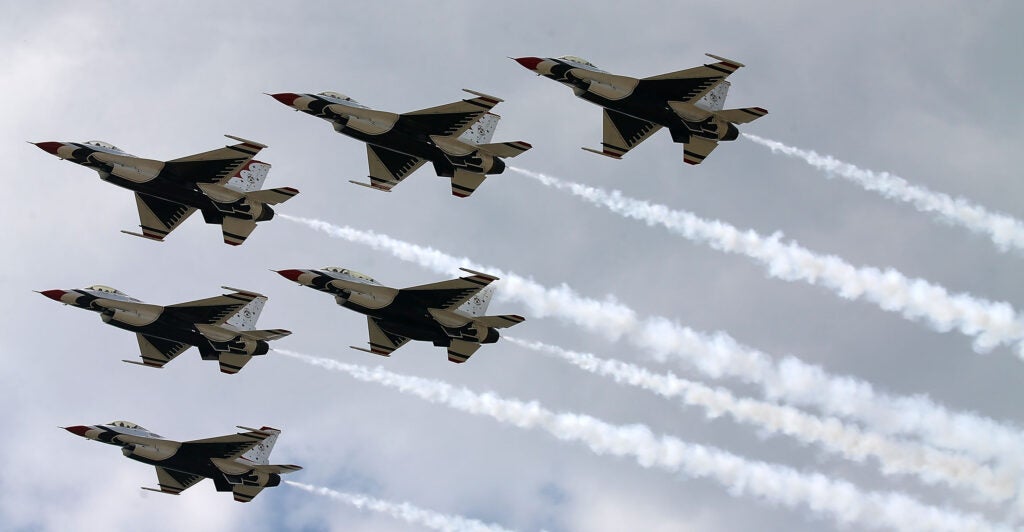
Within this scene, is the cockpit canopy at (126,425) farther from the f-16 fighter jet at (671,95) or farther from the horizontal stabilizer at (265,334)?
the f-16 fighter jet at (671,95)

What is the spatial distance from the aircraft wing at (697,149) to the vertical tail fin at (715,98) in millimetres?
2119

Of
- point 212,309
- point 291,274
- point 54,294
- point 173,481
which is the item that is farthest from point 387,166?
point 173,481

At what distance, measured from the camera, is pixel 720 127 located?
85.2 metres

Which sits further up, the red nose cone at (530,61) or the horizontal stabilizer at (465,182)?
the red nose cone at (530,61)

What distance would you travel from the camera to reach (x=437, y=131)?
86125 millimetres

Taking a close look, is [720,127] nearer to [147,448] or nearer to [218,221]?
[218,221]

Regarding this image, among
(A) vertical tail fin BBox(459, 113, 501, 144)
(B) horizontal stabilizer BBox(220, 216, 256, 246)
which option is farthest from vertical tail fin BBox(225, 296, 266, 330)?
(A) vertical tail fin BBox(459, 113, 501, 144)

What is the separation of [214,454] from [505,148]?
25.9 meters

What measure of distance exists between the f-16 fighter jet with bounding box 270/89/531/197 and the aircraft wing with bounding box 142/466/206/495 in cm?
2490

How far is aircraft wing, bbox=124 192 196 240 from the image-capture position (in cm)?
9006

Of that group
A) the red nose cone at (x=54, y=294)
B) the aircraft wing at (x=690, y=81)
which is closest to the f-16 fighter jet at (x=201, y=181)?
the red nose cone at (x=54, y=294)

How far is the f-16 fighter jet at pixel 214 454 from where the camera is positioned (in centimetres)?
8988

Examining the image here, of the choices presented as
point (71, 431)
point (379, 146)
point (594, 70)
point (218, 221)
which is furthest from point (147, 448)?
point (594, 70)

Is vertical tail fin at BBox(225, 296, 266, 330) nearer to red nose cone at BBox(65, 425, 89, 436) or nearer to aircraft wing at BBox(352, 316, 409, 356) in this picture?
aircraft wing at BBox(352, 316, 409, 356)
